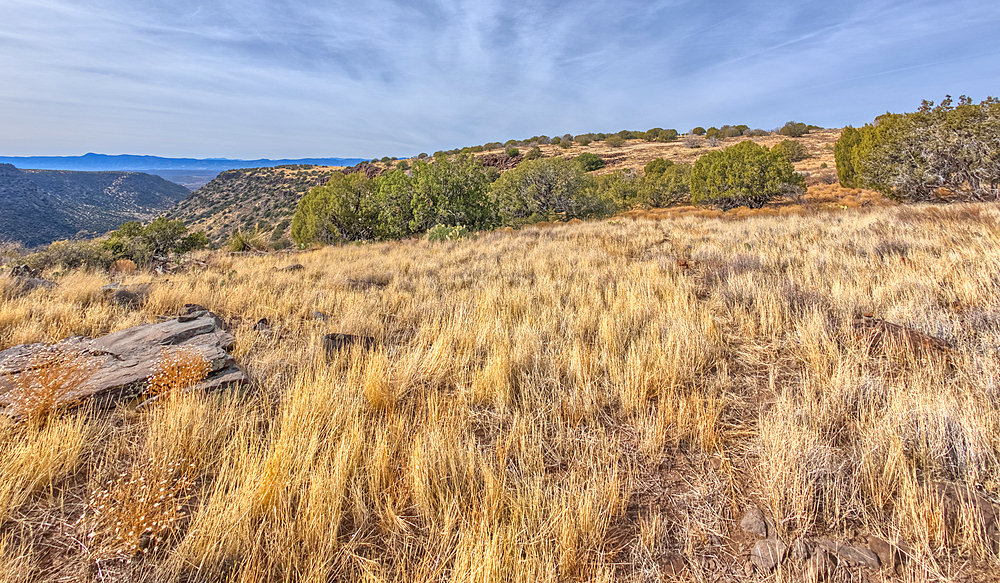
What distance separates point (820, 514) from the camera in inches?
62.5

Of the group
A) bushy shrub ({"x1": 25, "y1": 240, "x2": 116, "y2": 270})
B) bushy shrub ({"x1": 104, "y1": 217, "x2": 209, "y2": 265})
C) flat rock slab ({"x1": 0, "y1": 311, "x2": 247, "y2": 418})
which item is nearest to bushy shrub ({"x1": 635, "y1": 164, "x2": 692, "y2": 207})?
bushy shrub ({"x1": 104, "y1": 217, "x2": 209, "y2": 265})

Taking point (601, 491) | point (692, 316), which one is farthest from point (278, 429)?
point (692, 316)

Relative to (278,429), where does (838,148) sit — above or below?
above

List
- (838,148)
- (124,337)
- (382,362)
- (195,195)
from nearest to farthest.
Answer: (382,362) → (124,337) → (838,148) → (195,195)

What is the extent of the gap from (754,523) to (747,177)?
2504 centimetres

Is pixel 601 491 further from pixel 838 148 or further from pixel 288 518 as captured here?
pixel 838 148

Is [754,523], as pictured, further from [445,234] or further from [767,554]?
[445,234]

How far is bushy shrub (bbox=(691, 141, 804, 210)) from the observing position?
829 inches

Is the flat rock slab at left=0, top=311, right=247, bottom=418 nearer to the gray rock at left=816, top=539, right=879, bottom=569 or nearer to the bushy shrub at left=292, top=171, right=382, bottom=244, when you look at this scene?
the gray rock at left=816, top=539, right=879, bottom=569

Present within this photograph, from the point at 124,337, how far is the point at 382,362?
267 centimetres

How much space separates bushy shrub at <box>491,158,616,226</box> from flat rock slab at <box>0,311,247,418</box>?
19.7m

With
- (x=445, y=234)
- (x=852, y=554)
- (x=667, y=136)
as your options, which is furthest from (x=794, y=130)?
(x=852, y=554)

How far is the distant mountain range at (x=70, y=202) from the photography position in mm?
52375

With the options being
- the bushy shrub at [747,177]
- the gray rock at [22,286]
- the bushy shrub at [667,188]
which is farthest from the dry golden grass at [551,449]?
the bushy shrub at [667,188]
